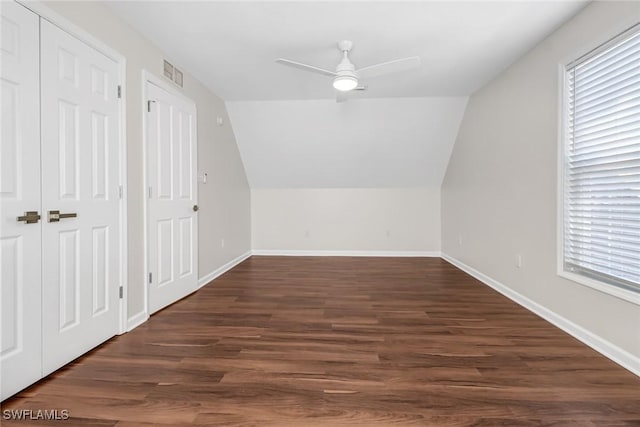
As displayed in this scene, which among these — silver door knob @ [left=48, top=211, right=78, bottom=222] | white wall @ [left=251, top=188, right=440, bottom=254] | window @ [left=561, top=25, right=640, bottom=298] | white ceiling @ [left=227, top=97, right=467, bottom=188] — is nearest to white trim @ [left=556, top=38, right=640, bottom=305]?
window @ [left=561, top=25, right=640, bottom=298]

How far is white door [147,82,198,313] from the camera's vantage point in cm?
285

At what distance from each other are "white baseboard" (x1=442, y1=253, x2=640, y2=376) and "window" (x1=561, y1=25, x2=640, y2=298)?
405mm

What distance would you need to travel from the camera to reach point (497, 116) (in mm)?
3662

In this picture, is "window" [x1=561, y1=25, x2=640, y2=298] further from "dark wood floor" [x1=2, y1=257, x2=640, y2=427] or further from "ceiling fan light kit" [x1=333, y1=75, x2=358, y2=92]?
"ceiling fan light kit" [x1=333, y1=75, x2=358, y2=92]

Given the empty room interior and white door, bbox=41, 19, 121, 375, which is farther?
white door, bbox=41, 19, 121, 375

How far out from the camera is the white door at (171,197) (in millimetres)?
2848

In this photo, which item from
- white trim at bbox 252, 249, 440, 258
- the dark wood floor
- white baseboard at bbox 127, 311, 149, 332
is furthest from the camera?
white trim at bbox 252, 249, 440, 258

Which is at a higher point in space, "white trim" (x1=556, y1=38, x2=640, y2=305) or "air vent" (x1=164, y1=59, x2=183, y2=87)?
"air vent" (x1=164, y1=59, x2=183, y2=87)

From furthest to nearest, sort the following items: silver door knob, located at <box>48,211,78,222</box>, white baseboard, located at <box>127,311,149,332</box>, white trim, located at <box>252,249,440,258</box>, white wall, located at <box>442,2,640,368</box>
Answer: white trim, located at <box>252,249,440,258</box> < white baseboard, located at <box>127,311,149,332</box> < white wall, located at <box>442,2,640,368</box> < silver door knob, located at <box>48,211,78,222</box>

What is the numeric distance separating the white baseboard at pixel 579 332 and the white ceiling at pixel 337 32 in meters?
2.43

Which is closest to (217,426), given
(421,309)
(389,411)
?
(389,411)

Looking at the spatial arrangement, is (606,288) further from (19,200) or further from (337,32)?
(19,200)

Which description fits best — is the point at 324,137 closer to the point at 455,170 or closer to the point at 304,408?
the point at 455,170

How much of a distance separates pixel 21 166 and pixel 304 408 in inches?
79.3
